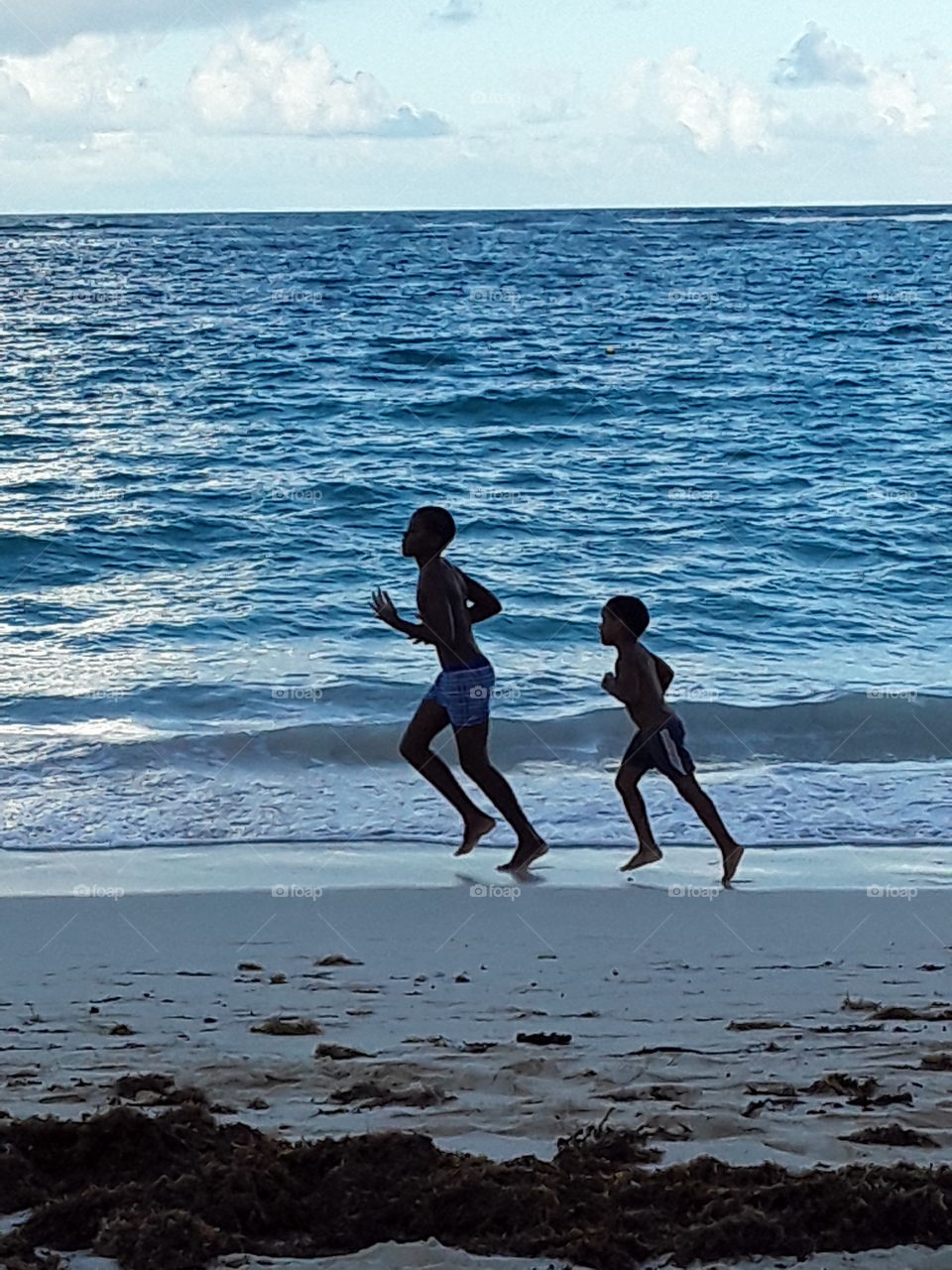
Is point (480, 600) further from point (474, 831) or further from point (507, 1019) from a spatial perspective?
point (507, 1019)

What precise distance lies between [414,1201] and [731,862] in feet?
11.4

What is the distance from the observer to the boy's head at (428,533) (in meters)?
7.04

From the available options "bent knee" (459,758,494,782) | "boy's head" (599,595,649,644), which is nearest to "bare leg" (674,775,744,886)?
"boy's head" (599,595,649,644)

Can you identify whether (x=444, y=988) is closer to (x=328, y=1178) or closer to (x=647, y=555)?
(x=328, y=1178)

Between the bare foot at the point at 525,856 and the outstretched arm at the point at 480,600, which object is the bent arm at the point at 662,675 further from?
the bare foot at the point at 525,856

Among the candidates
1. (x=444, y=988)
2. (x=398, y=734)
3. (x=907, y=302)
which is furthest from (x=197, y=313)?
(x=444, y=988)

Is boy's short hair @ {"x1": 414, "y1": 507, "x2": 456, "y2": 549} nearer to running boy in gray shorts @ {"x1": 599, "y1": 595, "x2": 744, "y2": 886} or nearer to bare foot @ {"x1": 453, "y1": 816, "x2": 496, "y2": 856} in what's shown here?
running boy in gray shorts @ {"x1": 599, "y1": 595, "x2": 744, "y2": 886}

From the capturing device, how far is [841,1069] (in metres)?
4.49

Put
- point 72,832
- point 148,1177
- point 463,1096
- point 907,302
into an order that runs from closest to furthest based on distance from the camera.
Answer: point 148,1177
point 463,1096
point 72,832
point 907,302

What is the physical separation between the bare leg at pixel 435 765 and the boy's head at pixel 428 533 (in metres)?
0.78

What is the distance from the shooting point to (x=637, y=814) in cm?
706

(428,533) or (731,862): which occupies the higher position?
(428,533)

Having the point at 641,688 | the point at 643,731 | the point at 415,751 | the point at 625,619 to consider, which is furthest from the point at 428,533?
the point at 643,731

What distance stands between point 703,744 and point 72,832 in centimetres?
410
